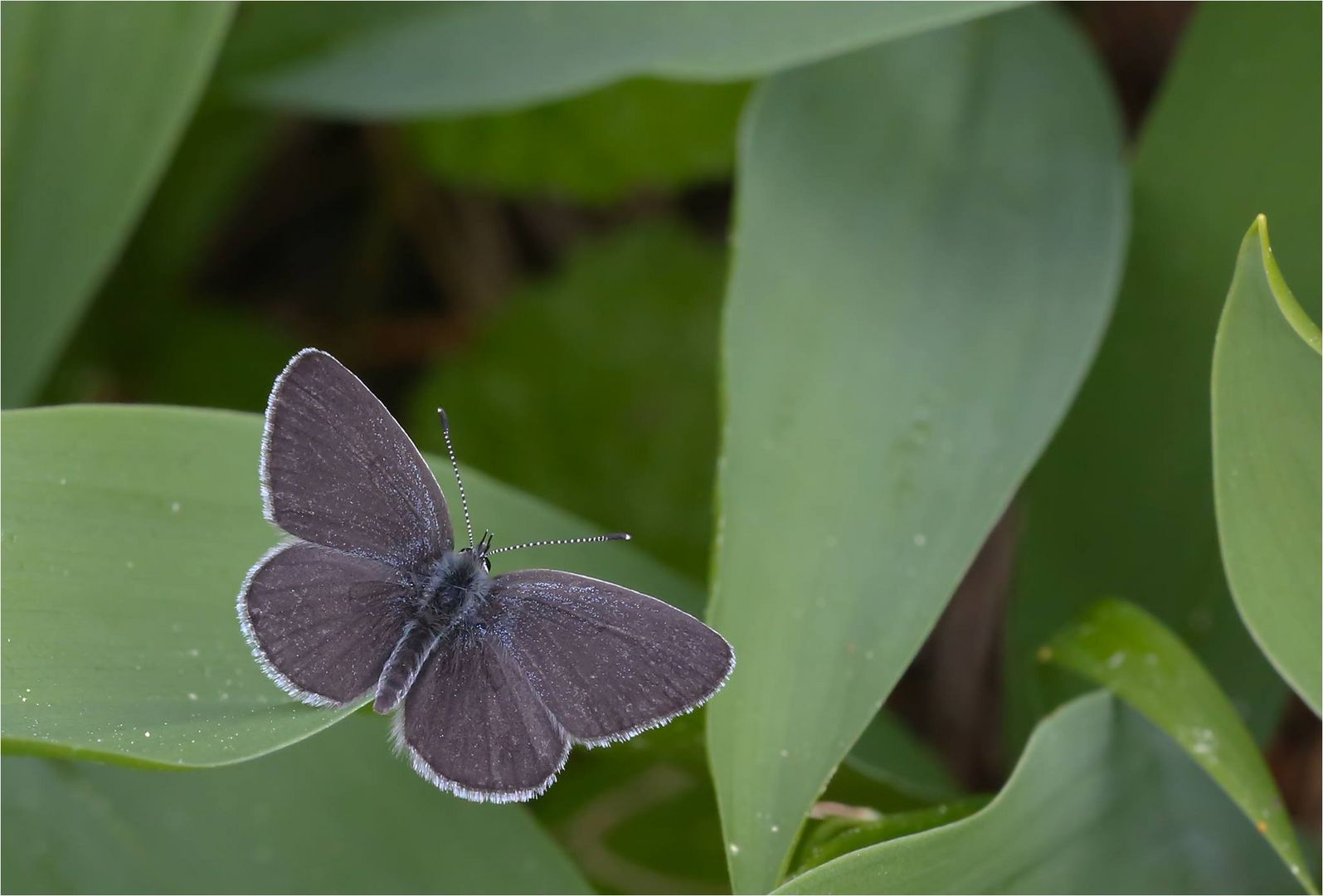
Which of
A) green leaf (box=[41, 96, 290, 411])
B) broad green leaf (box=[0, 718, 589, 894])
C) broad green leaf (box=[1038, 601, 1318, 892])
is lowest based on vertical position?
green leaf (box=[41, 96, 290, 411])

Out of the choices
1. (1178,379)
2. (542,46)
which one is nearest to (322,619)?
(542,46)

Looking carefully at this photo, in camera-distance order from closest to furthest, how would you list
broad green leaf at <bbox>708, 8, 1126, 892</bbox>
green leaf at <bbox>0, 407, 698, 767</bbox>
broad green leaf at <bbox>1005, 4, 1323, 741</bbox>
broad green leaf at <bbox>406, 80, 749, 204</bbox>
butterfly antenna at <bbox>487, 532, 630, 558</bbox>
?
1. green leaf at <bbox>0, 407, 698, 767</bbox>
2. broad green leaf at <bbox>708, 8, 1126, 892</bbox>
3. butterfly antenna at <bbox>487, 532, 630, 558</bbox>
4. broad green leaf at <bbox>1005, 4, 1323, 741</bbox>
5. broad green leaf at <bbox>406, 80, 749, 204</bbox>

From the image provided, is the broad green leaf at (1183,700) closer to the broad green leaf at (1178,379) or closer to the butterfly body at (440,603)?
the broad green leaf at (1178,379)

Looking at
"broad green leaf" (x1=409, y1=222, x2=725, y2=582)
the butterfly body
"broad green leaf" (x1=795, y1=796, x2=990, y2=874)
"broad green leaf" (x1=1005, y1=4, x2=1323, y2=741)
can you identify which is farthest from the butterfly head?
"broad green leaf" (x1=409, y1=222, x2=725, y2=582)

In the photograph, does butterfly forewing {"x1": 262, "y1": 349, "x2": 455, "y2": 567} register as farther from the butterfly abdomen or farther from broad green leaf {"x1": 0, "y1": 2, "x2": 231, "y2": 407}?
broad green leaf {"x1": 0, "y1": 2, "x2": 231, "y2": 407}

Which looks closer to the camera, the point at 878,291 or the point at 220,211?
the point at 878,291

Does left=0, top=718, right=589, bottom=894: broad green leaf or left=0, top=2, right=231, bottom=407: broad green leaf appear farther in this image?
left=0, top=2, right=231, bottom=407: broad green leaf

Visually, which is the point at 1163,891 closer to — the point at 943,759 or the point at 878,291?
the point at 878,291

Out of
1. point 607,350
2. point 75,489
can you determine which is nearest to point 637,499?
point 607,350
